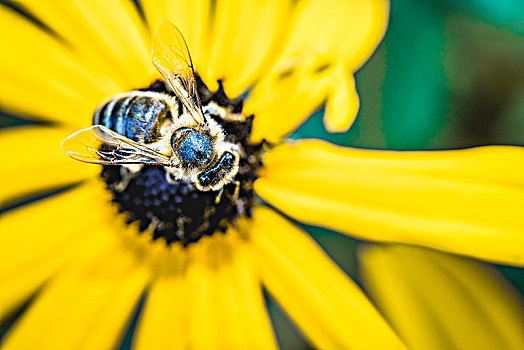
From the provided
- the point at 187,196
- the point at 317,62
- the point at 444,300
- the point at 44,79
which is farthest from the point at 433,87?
the point at 44,79

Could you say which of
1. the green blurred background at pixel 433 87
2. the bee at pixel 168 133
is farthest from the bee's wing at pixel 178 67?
the green blurred background at pixel 433 87

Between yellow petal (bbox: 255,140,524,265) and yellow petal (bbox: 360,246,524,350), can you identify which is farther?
yellow petal (bbox: 360,246,524,350)

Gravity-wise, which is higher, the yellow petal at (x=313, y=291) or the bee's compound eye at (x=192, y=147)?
the bee's compound eye at (x=192, y=147)

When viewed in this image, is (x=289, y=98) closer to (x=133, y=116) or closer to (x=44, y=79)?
(x=133, y=116)

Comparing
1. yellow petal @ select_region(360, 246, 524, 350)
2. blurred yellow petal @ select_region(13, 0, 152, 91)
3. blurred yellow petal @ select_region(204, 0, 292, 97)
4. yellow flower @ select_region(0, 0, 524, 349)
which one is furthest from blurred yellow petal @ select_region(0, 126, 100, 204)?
yellow petal @ select_region(360, 246, 524, 350)

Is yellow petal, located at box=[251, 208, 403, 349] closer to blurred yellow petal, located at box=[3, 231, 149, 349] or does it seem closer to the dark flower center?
the dark flower center

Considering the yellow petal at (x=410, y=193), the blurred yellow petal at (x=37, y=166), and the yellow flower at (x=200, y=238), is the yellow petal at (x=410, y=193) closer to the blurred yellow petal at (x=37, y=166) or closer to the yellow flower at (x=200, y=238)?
the yellow flower at (x=200, y=238)

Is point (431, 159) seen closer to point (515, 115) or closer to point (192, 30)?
point (515, 115)
